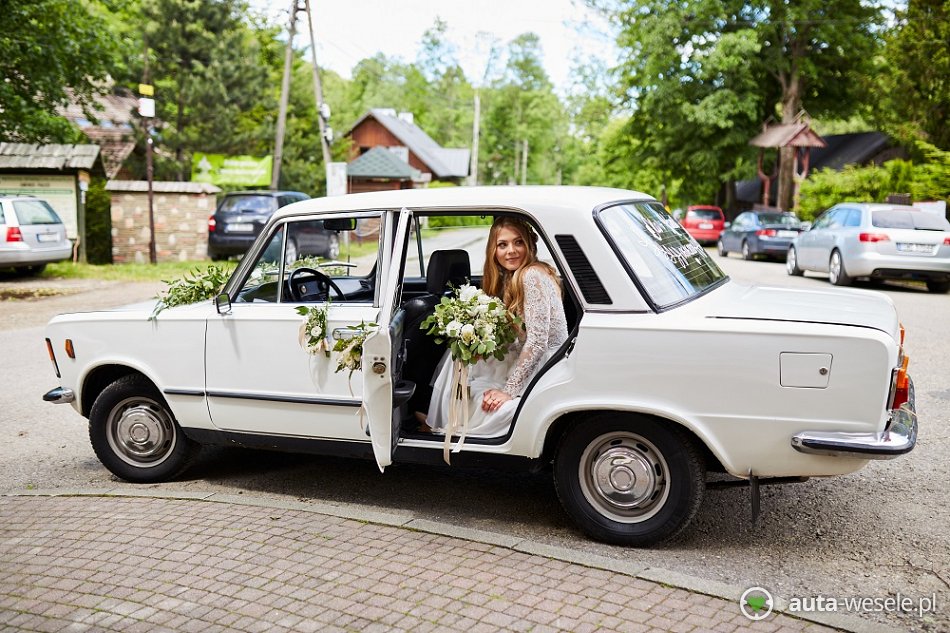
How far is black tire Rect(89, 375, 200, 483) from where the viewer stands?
593cm

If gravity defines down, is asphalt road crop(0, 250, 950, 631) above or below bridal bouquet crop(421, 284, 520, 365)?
below

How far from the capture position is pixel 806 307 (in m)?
4.69

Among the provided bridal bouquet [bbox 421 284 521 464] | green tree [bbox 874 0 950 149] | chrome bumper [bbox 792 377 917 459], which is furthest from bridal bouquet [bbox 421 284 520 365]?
green tree [bbox 874 0 950 149]

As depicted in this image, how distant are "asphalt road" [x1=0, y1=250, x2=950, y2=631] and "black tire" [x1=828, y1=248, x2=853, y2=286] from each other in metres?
9.95

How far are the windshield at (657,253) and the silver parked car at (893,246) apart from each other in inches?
497

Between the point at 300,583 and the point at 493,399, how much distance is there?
54.3 inches

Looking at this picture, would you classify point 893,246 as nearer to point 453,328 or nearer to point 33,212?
point 453,328

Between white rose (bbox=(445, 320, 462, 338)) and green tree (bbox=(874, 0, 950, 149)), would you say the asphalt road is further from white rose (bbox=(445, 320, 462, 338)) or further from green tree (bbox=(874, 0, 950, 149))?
green tree (bbox=(874, 0, 950, 149))

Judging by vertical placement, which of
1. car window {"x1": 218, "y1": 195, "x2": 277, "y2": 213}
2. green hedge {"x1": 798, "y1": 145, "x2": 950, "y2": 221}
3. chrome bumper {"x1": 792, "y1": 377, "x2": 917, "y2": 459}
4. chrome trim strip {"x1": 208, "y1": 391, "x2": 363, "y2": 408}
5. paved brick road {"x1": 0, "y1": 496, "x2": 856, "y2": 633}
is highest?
green hedge {"x1": 798, "y1": 145, "x2": 950, "y2": 221}

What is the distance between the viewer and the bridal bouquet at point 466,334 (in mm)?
4863

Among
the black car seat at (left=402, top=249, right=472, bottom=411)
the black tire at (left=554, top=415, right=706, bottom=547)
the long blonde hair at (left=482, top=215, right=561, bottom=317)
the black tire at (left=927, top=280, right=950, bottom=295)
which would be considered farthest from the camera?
the black tire at (left=927, top=280, right=950, bottom=295)

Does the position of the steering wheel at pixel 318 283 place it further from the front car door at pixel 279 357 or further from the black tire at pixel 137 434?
the black tire at pixel 137 434

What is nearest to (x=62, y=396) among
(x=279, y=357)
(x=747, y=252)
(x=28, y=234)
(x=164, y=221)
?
(x=279, y=357)

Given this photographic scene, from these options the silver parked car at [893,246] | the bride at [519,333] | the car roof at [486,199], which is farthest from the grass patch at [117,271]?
the bride at [519,333]
